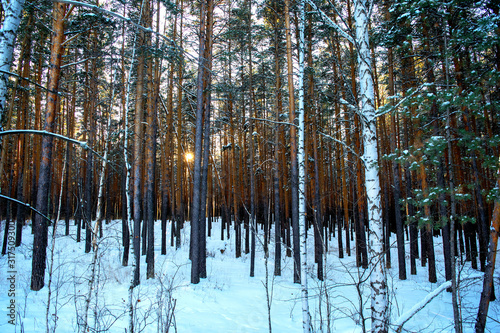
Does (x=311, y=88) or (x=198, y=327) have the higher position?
(x=311, y=88)

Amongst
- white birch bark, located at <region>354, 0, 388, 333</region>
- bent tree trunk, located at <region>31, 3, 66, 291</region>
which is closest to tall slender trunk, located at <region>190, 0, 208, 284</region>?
bent tree trunk, located at <region>31, 3, 66, 291</region>

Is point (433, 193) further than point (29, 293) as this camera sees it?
No

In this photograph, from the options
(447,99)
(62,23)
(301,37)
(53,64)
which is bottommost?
(447,99)

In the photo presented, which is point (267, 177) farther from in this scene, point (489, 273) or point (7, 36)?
point (7, 36)

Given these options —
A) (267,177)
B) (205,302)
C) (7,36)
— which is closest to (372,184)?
(7,36)

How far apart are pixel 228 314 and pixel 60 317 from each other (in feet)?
13.2

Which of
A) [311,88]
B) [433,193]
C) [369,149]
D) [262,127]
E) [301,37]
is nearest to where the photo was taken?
[369,149]

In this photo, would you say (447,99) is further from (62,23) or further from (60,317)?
(62,23)

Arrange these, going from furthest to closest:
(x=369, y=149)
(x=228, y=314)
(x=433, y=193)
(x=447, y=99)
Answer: (x=228, y=314), (x=433, y=193), (x=447, y=99), (x=369, y=149)

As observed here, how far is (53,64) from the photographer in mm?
7852

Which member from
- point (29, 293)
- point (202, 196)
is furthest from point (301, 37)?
point (29, 293)

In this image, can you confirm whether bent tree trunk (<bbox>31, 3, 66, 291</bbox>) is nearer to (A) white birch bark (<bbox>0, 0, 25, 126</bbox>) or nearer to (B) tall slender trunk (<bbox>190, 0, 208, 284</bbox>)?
(B) tall slender trunk (<bbox>190, 0, 208, 284</bbox>)

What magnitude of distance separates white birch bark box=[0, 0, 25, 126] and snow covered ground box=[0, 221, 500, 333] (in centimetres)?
278

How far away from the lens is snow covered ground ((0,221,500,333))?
5348mm
